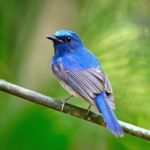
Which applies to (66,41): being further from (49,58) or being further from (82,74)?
(49,58)

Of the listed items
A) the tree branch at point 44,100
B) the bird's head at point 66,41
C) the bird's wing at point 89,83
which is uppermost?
the bird's head at point 66,41

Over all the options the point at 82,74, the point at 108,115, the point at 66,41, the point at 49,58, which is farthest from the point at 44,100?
the point at 49,58

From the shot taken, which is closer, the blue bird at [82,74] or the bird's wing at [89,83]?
the blue bird at [82,74]

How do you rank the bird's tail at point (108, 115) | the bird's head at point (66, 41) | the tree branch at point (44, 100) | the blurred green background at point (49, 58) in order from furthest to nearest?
the bird's head at point (66, 41) → the blurred green background at point (49, 58) → the tree branch at point (44, 100) → the bird's tail at point (108, 115)

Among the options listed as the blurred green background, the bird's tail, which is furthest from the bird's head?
the bird's tail

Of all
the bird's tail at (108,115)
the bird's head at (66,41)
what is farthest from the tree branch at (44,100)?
the bird's head at (66,41)

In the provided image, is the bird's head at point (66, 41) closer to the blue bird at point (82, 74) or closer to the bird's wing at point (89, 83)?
the blue bird at point (82, 74)

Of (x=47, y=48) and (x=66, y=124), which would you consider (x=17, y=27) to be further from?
(x=66, y=124)

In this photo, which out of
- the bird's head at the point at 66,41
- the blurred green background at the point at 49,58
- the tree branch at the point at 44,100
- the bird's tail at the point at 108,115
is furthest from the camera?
the bird's head at the point at 66,41
